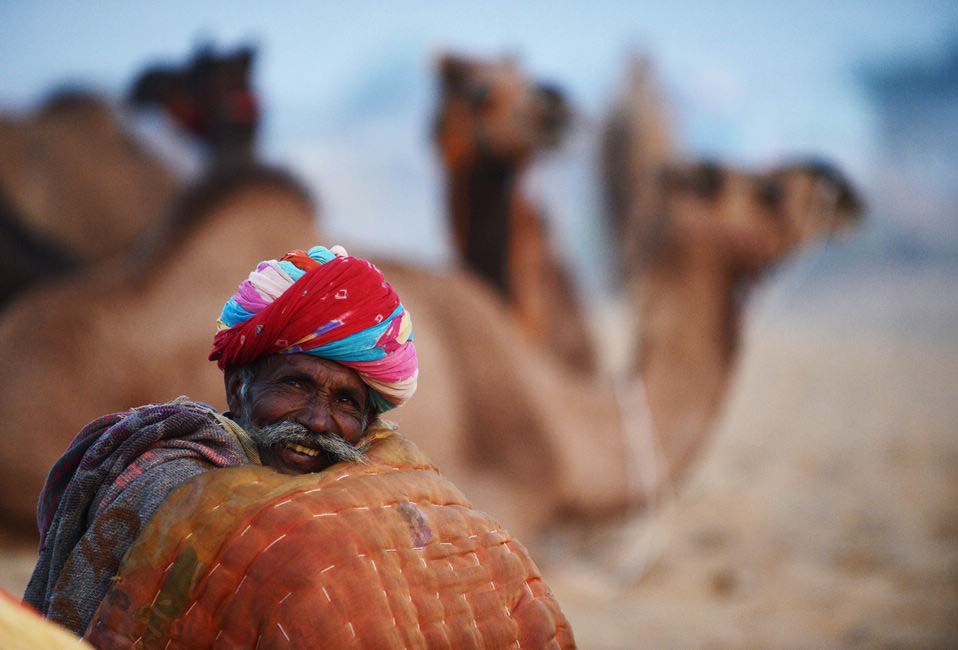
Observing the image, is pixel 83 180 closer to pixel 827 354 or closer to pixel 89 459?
pixel 89 459

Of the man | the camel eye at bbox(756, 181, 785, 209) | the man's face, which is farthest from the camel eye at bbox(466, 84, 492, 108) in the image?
the man's face

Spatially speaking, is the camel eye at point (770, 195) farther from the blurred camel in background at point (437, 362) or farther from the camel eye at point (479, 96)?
the camel eye at point (479, 96)

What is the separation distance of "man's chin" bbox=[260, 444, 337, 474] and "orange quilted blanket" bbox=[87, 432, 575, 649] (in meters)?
0.12

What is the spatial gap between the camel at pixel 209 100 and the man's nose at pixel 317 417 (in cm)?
327

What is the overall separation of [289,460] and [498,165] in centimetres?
433

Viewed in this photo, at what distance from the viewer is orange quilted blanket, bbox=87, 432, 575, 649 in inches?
53.0

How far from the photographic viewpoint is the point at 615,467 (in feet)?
19.9

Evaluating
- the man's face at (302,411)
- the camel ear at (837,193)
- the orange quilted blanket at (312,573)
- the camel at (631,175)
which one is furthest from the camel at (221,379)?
the orange quilted blanket at (312,573)

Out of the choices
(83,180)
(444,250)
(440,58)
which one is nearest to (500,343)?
(444,250)

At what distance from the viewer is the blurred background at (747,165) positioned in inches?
206

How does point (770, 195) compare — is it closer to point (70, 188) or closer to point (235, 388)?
point (70, 188)

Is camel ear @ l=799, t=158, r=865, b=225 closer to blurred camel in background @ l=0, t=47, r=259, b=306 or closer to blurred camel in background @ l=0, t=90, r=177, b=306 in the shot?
blurred camel in background @ l=0, t=47, r=259, b=306

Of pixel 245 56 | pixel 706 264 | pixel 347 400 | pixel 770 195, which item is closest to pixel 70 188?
pixel 245 56

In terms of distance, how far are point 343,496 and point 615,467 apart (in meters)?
4.72
